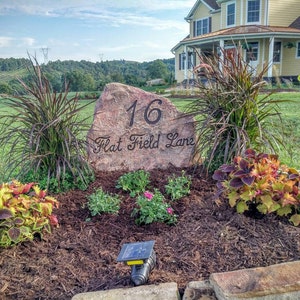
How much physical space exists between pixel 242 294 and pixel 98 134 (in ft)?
7.63

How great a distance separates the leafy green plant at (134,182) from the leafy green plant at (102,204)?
23cm

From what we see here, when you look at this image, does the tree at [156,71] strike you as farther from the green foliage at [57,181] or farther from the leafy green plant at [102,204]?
the leafy green plant at [102,204]

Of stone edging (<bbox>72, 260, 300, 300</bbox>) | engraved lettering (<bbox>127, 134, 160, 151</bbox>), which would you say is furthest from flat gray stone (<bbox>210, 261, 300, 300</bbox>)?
engraved lettering (<bbox>127, 134, 160, 151</bbox>)

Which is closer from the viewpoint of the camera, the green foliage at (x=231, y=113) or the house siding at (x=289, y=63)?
the green foliage at (x=231, y=113)

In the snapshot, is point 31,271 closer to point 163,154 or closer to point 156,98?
point 163,154

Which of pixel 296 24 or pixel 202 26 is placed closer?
pixel 296 24

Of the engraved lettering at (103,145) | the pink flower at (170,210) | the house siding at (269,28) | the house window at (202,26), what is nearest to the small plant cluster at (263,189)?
the pink flower at (170,210)

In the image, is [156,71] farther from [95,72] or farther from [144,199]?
[144,199]

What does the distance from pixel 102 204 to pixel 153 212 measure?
41 cm

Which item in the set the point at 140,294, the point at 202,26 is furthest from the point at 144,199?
the point at 202,26

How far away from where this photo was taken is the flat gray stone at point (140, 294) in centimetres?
155

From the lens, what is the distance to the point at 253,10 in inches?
701

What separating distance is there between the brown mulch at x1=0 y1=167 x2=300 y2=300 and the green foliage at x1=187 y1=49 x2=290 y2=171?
669mm

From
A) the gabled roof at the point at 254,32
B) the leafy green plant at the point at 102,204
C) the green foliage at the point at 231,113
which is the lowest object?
the leafy green plant at the point at 102,204
